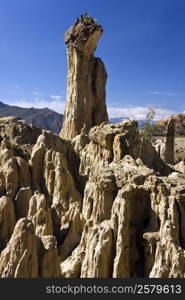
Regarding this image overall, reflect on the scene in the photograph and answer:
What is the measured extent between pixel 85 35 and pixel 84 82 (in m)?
5.99

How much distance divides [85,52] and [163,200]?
31.9m

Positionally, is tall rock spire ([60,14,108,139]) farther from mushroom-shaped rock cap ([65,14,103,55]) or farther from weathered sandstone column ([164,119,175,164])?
weathered sandstone column ([164,119,175,164])

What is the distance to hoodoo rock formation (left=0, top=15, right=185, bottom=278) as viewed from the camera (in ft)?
47.4

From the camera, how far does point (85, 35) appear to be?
44.1 m

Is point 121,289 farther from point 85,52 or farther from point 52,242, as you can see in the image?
point 85,52

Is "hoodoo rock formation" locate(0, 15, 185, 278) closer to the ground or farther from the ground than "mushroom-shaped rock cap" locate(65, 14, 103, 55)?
closer to the ground

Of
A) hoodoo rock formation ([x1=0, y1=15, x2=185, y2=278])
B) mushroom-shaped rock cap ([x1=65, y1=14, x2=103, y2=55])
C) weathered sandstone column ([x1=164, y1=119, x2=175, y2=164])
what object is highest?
mushroom-shaped rock cap ([x1=65, y1=14, x2=103, y2=55])

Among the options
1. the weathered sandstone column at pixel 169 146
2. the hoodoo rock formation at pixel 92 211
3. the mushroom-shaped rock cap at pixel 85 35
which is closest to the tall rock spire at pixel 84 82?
the mushroom-shaped rock cap at pixel 85 35

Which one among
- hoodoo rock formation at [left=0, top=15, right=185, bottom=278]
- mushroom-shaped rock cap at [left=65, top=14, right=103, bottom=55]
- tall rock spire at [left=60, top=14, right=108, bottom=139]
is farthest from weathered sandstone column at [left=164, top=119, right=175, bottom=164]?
mushroom-shaped rock cap at [left=65, top=14, right=103, bottom=55]

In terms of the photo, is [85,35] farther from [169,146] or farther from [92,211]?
[92,211]

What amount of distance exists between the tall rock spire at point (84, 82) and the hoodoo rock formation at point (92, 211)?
10694mm

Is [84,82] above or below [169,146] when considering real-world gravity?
above

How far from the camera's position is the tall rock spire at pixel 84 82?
43781 millimetres

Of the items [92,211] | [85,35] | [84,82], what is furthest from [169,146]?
[92,211]
